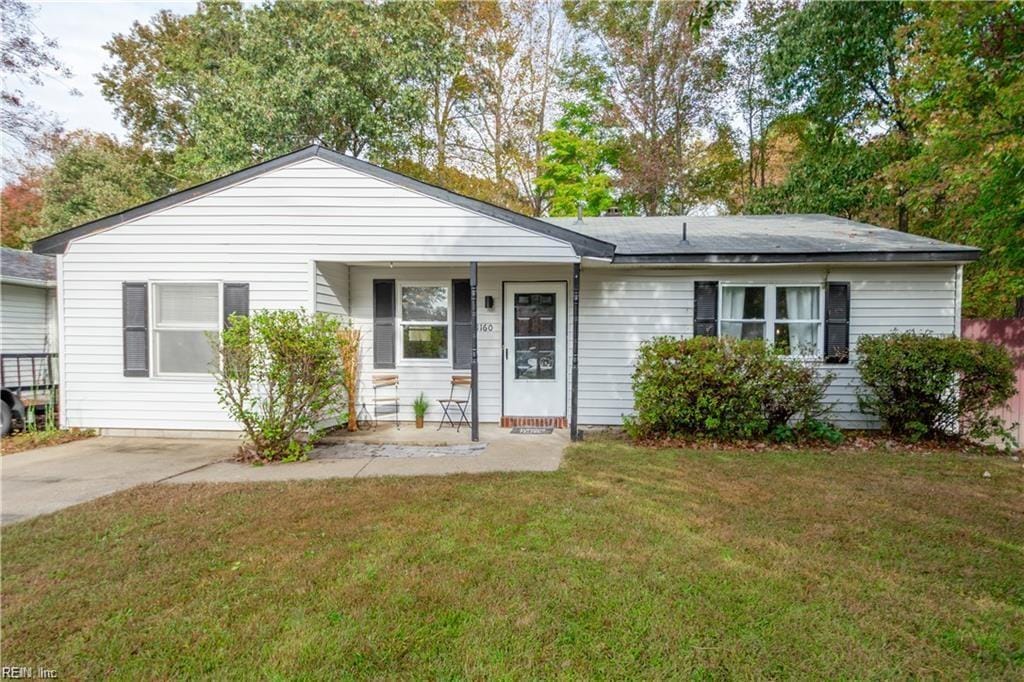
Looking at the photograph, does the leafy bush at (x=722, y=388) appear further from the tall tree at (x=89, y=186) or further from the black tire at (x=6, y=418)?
the tall tree at (x=89, y=186)

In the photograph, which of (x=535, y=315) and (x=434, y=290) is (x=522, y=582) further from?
(x=434, y=290)

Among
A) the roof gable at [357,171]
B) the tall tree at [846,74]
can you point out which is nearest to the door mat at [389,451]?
the roof gable at [357,171]

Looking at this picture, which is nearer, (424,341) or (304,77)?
(424,341)

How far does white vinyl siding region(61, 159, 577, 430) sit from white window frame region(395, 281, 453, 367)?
1.05 meters

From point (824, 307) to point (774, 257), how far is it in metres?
1.15

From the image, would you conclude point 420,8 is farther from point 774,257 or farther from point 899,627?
point 899,627

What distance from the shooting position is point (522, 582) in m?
2.92

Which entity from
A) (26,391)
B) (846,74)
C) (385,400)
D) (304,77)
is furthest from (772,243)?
(304,77)

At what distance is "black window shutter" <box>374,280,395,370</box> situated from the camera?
784cm

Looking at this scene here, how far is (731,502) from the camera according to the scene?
14.1ft

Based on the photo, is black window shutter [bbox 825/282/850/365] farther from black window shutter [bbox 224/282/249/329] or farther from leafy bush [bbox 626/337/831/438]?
black window shutter [bbox 224/282/249/329]

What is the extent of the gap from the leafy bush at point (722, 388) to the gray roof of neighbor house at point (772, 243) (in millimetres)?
1320

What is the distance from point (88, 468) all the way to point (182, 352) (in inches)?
79.8

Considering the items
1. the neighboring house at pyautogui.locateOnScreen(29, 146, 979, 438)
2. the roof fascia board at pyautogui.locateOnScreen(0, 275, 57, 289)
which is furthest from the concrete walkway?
the roof fascia board at pyautogui.locateOnScreen(0, 275, 57, 289)
